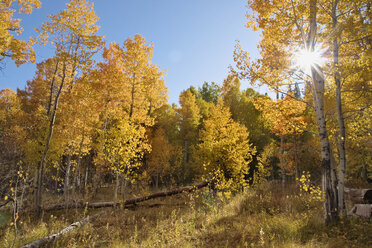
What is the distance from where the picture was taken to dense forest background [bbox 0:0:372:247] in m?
6.11

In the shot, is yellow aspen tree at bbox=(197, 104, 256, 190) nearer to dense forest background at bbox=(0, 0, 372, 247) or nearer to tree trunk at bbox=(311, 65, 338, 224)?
dense forest background at bbox=(0, 0, 372, 247)

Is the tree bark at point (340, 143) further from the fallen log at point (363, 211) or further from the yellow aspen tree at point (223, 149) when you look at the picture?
the yellow aspen tree at point (223, 149)

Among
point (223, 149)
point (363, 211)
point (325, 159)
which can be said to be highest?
point (223, 149)

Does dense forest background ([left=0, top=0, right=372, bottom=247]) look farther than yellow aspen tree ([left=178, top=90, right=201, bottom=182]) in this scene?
No

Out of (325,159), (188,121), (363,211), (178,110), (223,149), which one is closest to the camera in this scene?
(325,159)

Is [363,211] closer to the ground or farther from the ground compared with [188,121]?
closer to the ground

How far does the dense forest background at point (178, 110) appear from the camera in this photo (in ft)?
20.0

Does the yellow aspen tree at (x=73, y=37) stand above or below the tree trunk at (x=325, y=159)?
above

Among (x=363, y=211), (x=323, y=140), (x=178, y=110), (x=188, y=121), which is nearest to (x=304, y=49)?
(x=323, y=140)

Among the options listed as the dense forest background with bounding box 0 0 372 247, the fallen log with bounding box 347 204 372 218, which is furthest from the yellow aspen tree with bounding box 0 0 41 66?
the fallen log with bounding box 347 204 372 218

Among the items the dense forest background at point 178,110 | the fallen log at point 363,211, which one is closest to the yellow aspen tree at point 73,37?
the dense forest background at point 178,110

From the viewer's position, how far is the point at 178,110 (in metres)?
21.5

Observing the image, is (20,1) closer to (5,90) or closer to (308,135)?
(5,90)

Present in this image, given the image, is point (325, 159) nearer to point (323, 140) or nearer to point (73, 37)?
point (323, 140)
